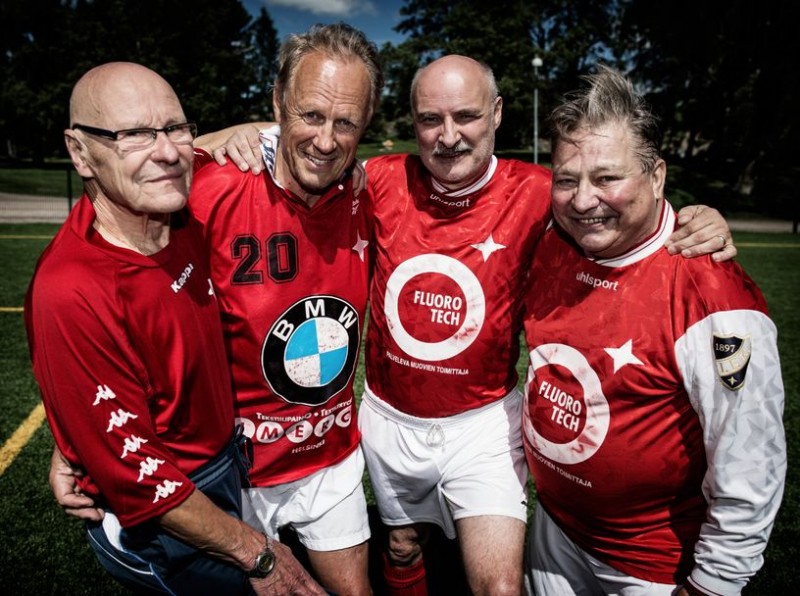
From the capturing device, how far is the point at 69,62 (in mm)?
34469

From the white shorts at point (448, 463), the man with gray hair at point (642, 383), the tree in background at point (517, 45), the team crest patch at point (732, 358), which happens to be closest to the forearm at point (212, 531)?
the white shorts at point (448, 463)

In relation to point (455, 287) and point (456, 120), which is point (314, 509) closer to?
point (455, 287)

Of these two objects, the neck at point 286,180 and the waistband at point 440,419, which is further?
the waistband at point 440,419

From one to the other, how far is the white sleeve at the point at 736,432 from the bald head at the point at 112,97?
1.84m

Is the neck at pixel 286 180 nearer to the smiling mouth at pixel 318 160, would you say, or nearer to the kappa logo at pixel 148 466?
the smiling mouth at pixel 318 160

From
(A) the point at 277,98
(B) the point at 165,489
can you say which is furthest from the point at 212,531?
(A) the point at 277,98

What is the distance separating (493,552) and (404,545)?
669 mm

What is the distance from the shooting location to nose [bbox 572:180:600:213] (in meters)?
1.92

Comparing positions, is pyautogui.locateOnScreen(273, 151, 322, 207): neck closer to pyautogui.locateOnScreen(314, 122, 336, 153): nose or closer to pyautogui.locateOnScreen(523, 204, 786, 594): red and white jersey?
pyautogui.locateOnScreen(314, 122, 336, 153): nose

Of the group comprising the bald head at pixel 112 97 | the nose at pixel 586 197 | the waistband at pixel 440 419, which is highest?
the bald head at pixel 112 97

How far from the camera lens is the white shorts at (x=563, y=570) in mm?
2178

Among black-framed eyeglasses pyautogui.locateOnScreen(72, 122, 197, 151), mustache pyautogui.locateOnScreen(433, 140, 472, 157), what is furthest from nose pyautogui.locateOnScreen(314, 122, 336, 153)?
black-framed eyeglasses pyautogui.locateOnScreen(72, 122, 197, 151)

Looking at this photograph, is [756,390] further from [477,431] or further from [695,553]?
[477,431]

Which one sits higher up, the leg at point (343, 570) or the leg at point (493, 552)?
the leg at point (493, 552)
